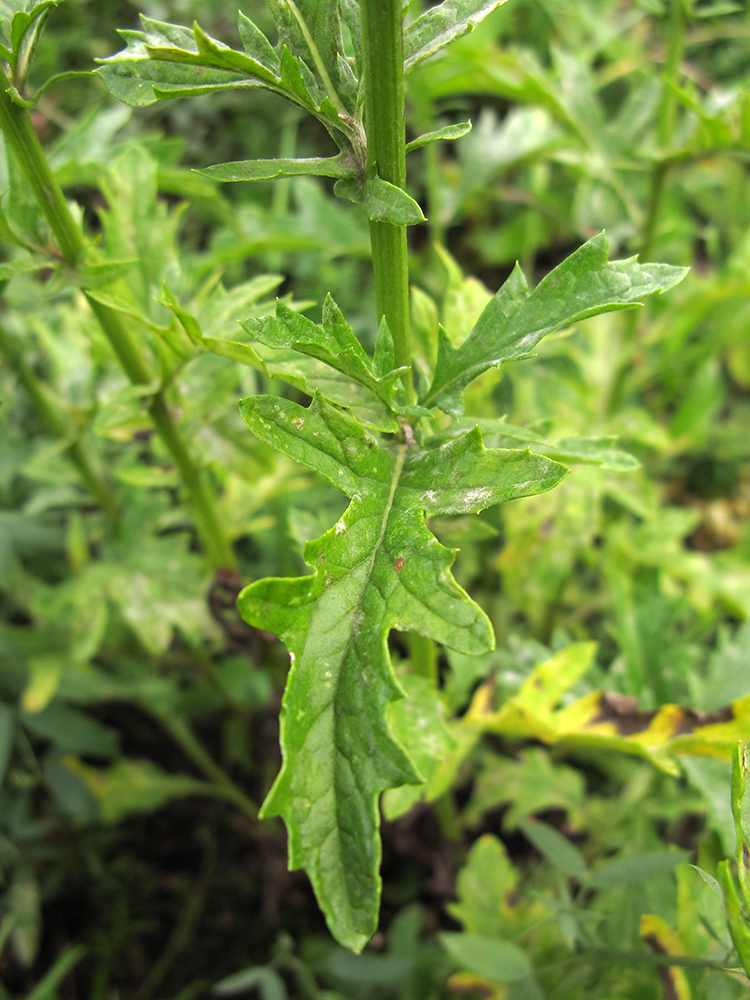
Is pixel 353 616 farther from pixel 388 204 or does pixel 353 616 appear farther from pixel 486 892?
pixel 486 892

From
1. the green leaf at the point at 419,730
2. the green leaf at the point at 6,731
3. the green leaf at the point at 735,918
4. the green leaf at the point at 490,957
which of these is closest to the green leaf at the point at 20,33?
the green leaf at the point at 419,730

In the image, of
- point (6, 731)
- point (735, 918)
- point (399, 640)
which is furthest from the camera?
point (399, 640)

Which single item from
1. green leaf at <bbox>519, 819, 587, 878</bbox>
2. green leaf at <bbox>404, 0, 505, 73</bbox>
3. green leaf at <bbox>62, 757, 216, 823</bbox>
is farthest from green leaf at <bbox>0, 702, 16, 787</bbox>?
green leaf at <bbox>404, 0, 505, 73</bbox>

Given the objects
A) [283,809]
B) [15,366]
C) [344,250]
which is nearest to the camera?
[283,809]

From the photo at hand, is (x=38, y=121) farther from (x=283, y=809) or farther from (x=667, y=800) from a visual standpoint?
(x=667, y=800)

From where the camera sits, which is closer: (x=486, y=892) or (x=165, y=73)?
(x=165, y=73)

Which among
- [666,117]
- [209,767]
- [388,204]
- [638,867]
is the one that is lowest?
[209,767]

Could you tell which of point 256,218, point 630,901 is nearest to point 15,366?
point 256,218

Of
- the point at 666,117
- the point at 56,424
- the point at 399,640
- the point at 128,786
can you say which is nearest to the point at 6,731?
the point at 128,786
